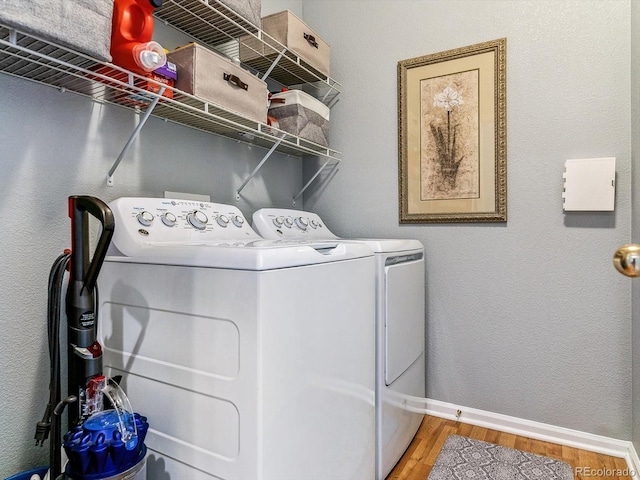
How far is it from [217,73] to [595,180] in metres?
1.66

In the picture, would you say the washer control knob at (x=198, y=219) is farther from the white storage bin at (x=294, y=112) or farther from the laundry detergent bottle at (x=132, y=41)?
the white storage bin at (x=294, y=112)

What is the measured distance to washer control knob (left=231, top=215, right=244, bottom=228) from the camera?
1598 mm

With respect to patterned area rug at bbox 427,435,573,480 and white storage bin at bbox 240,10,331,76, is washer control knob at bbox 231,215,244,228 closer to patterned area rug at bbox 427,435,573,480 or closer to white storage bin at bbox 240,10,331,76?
white storage bin at bbox 240,10,331,76

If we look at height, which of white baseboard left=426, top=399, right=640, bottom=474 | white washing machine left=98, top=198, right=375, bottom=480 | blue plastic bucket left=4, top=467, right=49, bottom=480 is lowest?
white baseboard left=426, top=399, right=640, bottom=474

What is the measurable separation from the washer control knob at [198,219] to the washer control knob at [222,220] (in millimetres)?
63

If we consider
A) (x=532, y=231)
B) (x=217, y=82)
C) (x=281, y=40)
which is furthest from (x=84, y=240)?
(x=532, y=231)

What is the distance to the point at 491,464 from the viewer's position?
1620 millimetres

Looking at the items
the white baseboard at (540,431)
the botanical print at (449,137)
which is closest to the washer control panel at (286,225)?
the botanical print at (449,137)

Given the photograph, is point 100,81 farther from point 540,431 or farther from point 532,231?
point 540,431

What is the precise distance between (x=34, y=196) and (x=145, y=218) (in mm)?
319

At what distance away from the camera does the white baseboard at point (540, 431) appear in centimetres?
168

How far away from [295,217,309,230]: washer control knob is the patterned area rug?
4.08 feet

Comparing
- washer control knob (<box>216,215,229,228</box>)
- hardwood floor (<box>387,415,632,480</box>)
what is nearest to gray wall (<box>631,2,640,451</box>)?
hardwood floor (<box>387,415,632,480</box>)

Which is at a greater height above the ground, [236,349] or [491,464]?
[236,349]
